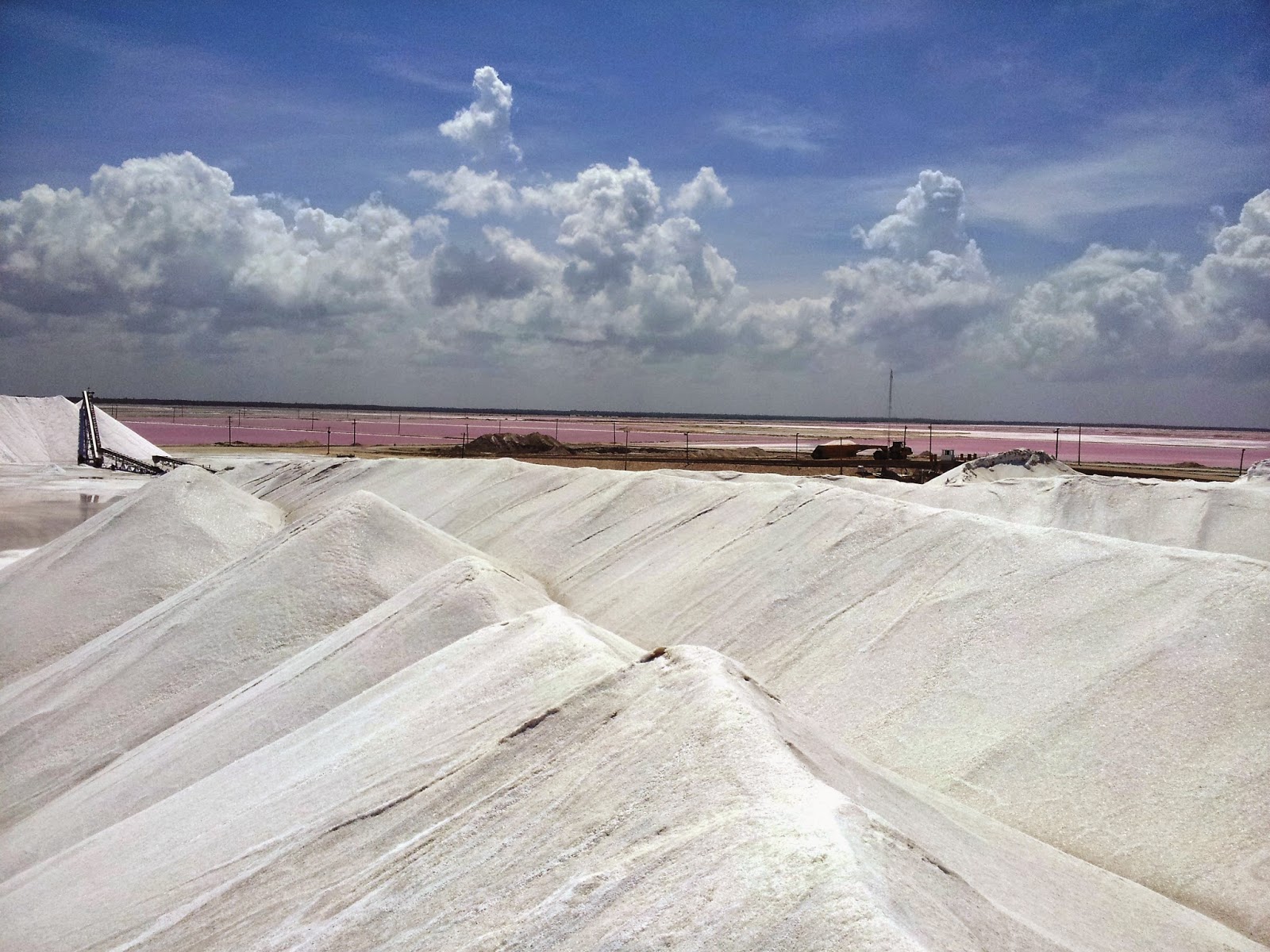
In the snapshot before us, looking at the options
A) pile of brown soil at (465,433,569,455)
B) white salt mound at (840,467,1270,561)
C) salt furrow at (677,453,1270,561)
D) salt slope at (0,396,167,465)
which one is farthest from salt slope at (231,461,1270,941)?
salt slope at (0,396,167,465)

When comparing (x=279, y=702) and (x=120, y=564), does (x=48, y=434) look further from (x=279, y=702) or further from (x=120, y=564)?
(x=279, y=702)

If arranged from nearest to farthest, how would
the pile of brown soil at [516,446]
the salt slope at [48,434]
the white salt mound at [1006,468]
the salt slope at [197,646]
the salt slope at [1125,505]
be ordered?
the salt slope at [197,646] → the salt slope at [1125,505] → the white salt mound at [1006,468] → the salt slope at [48,434] → the pile of brown soil at [516,446]

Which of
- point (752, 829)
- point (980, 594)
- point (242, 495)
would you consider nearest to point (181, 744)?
point (752, 829)

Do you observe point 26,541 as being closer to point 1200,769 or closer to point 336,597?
point 336,597

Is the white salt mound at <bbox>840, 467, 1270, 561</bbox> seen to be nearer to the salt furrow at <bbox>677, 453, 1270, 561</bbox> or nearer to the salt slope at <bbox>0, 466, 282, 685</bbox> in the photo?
the salt furrow at <bbox>677, 453, 1270, 561</bbox>

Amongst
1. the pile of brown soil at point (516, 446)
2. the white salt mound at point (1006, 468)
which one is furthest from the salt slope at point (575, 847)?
the pile of brown soil at point (516, 446)

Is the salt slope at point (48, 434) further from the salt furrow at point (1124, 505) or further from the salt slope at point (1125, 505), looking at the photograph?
the salt slope at point (1125, 505)
